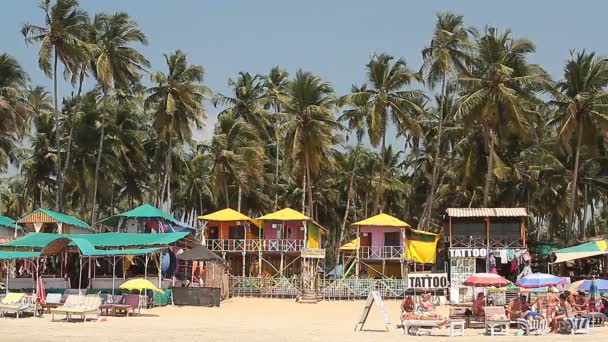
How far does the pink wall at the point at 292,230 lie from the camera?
43.9 metres

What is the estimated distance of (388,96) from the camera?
46.5m

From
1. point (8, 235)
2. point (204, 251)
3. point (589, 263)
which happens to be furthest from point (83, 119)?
point (589, 263)

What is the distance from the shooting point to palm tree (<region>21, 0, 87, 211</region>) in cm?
4284

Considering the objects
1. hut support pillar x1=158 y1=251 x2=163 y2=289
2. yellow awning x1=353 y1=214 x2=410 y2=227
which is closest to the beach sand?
hut support pillar x1=158 y1=251 x2=163 y2=289

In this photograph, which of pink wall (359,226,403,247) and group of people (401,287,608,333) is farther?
pink wall (359,226,403,247)

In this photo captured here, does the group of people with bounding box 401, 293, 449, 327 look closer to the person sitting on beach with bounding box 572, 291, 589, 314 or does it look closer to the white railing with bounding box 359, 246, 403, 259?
the person sitting on beach with bounding box 572, 291, 589, 314

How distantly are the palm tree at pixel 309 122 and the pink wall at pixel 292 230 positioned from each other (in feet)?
12.4

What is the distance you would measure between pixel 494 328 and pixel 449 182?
110ft

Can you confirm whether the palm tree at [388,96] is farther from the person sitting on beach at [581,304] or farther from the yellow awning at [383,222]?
the person sitting on beach at [581,304]

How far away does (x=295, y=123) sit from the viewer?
47094 mm

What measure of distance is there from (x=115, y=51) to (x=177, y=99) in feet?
15.5

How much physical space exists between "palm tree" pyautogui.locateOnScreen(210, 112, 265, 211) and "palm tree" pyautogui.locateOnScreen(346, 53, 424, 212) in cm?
788

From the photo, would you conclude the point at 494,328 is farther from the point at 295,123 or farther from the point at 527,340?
the point at 295,123

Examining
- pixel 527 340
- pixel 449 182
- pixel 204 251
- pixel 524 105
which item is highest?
pixel 524 105
